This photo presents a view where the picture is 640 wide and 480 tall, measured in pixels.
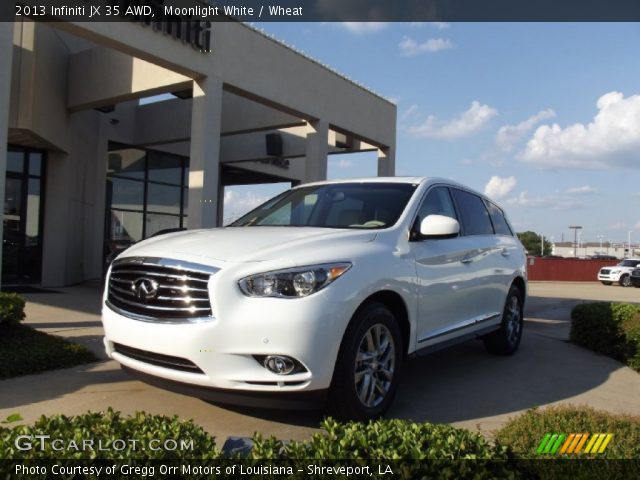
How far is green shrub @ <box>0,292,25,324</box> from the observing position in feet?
19.3

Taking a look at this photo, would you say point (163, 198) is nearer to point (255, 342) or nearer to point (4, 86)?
point (4, 86)

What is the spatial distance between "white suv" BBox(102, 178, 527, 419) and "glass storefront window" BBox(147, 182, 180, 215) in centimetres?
1396

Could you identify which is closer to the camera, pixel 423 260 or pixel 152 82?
pixel 423 260

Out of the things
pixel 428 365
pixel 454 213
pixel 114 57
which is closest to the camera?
pixel 454 213

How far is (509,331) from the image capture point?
21.4 feet

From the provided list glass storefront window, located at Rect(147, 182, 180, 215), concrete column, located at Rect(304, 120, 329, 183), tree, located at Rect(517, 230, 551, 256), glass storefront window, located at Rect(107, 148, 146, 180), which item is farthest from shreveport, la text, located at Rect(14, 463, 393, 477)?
tree, located at Rect(517, 230, 551, 256)

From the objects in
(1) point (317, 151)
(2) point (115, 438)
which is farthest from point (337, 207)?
(1) point (317, 151)

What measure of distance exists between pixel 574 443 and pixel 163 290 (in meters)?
2.47

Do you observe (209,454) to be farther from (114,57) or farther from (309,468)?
(114,57)

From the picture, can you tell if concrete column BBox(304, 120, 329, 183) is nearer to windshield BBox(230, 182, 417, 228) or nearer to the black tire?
windshield BBox(230, 182, 417, 228)

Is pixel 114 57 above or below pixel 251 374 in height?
above

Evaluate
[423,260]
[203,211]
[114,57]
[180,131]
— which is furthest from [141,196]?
[423,260]

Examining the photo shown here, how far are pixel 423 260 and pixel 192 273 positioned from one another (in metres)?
1.90

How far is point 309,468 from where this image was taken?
7.32ft
